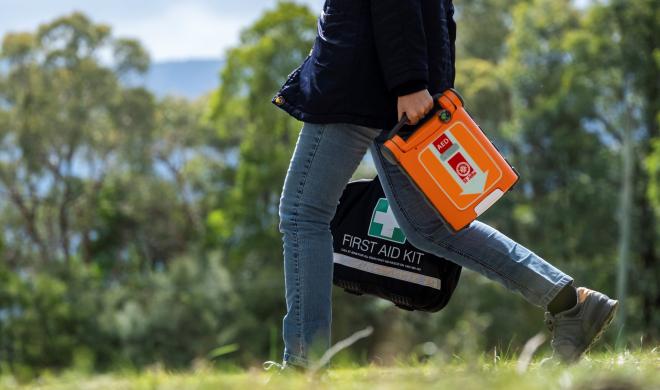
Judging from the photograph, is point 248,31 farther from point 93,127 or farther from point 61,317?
point 61,317

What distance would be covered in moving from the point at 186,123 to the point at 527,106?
48.7ft

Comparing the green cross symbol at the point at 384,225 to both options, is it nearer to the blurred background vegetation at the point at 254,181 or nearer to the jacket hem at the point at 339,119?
the jacket hem at the point at 339,119

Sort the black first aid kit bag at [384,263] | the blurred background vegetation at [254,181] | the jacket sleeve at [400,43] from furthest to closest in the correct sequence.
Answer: the blurred background vegetation at [254,181], the black first aid kit bag at [384,263], the jacket sleeve at [400,43]

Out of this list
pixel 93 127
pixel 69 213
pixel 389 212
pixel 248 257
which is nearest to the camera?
pixel 389 212

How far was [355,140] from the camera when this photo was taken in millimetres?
3654

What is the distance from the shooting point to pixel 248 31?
32.7 m

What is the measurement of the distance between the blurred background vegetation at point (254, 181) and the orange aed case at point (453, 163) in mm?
20917

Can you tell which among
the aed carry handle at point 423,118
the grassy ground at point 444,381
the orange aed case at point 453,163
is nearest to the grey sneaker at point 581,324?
the orange aed case at point 453,163

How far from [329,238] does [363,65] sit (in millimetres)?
613

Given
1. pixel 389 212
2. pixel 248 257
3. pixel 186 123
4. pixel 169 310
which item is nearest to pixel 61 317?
pixel 169 310

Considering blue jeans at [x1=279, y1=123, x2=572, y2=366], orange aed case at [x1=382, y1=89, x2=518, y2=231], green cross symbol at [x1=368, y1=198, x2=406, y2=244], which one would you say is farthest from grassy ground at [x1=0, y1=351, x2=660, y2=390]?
green cross symbol at [x1=368, y1=198, x2=406, y2=244]

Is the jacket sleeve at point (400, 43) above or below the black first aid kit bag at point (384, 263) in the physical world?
above

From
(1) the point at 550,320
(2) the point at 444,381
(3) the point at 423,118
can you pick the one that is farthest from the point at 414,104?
(2) the point at 444,381

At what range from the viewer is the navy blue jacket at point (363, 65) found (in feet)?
11.7
